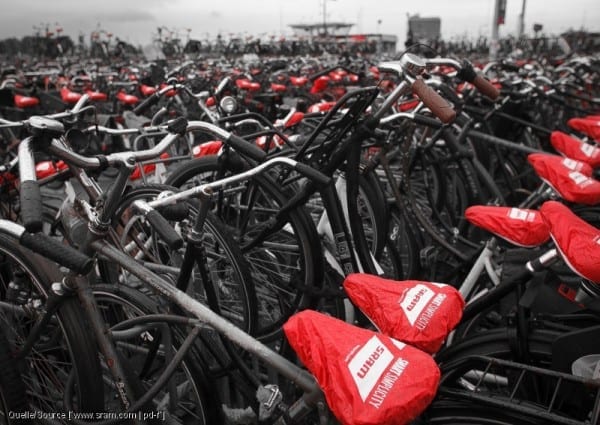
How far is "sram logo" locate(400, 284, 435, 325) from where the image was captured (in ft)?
4.04

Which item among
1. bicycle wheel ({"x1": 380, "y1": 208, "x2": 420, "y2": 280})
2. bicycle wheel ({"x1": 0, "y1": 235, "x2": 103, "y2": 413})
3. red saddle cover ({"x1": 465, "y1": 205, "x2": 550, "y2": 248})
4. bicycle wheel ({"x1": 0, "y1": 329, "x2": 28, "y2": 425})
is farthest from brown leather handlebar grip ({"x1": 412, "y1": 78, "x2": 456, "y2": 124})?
bicycle wheel ({"x1": 0, "y1": 329, "x2": 28, "y2": 425})

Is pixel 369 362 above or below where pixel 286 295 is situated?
above

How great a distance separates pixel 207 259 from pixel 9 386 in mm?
867

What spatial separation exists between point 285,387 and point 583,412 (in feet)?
3.74

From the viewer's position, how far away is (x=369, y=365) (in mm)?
1018

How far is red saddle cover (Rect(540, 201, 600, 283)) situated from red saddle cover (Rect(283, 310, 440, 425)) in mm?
713

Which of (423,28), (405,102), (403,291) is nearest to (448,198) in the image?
(405,102)

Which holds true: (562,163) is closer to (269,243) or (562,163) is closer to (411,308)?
(269,243)

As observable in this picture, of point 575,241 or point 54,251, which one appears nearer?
point 54,251

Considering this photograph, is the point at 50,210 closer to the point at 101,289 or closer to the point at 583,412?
the point at 101,289

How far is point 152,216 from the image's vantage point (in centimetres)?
130

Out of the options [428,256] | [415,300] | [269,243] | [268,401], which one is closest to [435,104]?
[415,300]

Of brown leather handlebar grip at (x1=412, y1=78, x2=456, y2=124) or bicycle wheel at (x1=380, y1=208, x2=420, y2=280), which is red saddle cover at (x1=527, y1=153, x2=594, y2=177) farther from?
brown leather handlebar grip at (x1=412, y1=78, x2=456, y2=124)

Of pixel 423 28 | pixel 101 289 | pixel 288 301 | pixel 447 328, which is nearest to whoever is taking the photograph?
pixel 447 328
